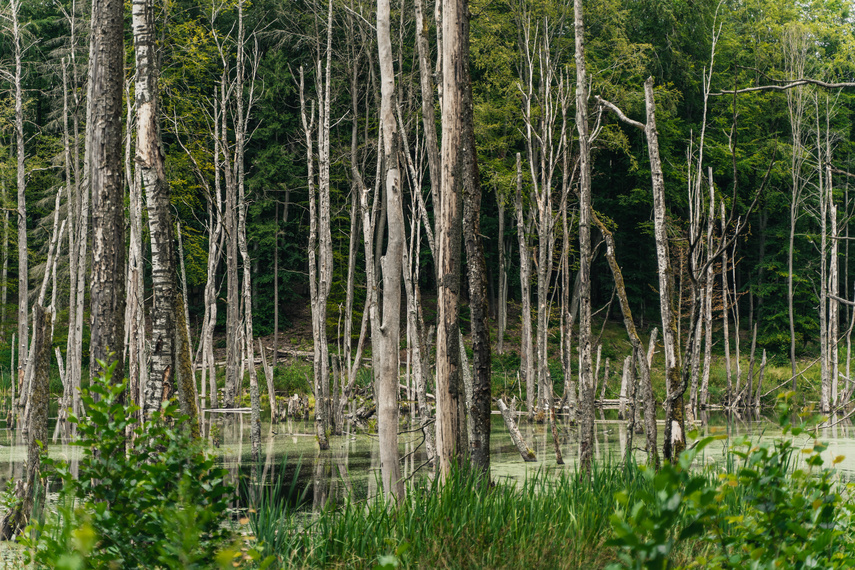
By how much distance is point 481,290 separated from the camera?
552 cm

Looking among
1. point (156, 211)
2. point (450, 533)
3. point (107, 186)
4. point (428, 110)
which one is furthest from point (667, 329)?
point (107, 186)

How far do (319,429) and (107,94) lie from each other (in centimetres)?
607

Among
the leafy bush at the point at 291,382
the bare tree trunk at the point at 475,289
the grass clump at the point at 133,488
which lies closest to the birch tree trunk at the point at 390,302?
the bare tree trunk at the point at 475,289

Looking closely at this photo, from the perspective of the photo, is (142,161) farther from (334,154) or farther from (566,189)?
(334,154)

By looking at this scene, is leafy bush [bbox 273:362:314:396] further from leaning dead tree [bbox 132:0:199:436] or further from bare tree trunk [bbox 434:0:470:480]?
bare tree trunk [bbox 434:0:470:480]

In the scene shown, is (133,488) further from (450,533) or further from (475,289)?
(475,289)

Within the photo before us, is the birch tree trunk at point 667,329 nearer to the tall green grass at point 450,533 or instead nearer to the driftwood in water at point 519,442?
the tall green grass at point 450,533

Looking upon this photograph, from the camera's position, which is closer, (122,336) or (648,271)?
(122,336)

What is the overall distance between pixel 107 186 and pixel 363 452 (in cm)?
601

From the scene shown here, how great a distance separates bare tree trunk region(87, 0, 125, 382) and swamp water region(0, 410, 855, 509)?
151cm

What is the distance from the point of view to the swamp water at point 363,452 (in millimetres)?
7707

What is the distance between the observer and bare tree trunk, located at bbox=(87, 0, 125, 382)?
5.81 metres

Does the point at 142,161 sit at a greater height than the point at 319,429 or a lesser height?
greater

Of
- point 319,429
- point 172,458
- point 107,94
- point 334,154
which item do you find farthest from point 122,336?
point 334,154
